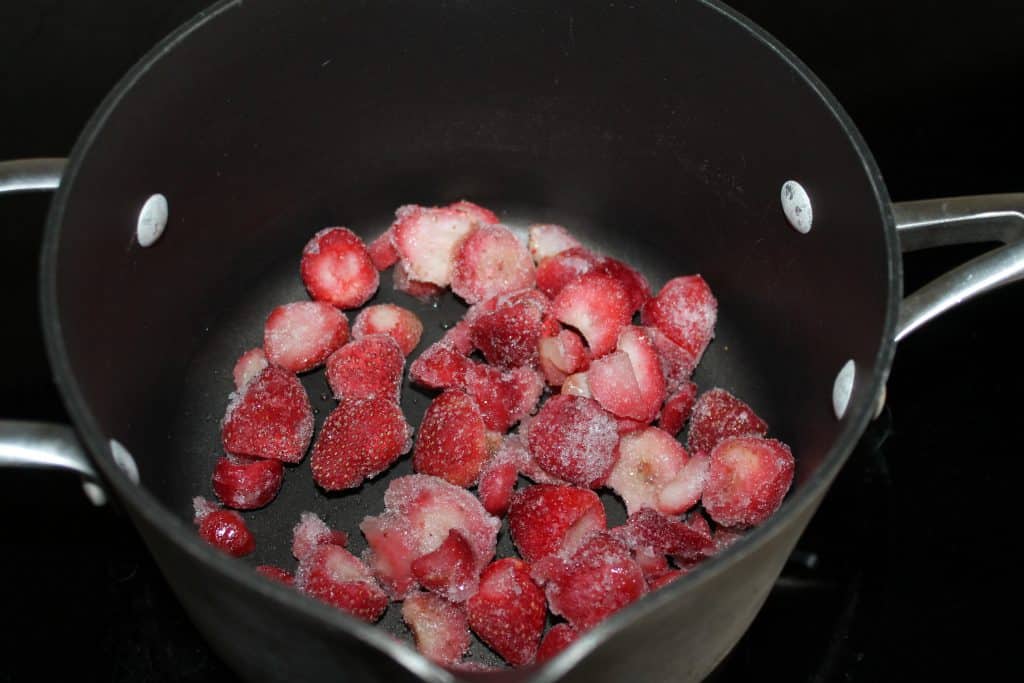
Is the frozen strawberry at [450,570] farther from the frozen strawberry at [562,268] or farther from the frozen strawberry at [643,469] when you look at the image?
the frozen strawberry at [562,268]

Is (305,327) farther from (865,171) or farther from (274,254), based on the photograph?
(865,171)

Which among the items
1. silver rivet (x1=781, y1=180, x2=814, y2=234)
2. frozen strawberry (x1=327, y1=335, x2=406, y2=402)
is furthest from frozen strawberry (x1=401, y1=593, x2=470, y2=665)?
silver rivet (x1=781, y1=180, x2=814, y2=234)

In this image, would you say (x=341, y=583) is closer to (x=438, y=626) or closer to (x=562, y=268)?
(x=438, y=626)

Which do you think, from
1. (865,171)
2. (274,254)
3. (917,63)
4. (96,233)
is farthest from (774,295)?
(96,233)

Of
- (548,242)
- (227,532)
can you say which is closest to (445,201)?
(548,242)

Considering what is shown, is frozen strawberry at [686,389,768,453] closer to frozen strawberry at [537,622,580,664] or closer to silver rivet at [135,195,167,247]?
frozen strawberry at [537,622,580,664]
